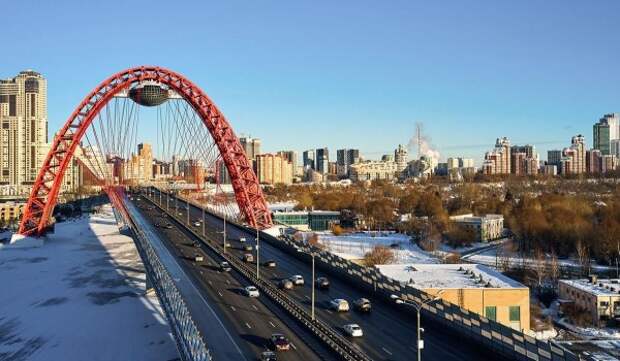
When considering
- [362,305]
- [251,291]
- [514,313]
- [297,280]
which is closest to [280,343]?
[362,305]

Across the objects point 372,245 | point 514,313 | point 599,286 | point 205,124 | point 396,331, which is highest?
point 205,124

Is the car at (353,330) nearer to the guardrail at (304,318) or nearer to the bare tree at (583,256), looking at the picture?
the guardrail at (304,318)

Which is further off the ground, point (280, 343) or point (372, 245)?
point (280, 343)

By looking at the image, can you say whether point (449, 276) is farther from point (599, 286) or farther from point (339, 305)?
point (339, 305)

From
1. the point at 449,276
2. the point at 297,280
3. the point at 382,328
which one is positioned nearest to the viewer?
the point at 382,328

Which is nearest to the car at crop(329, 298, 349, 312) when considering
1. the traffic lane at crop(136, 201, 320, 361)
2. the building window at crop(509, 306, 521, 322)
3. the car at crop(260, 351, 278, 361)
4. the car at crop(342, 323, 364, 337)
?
the traffic lane at crop(136, 201, 320, 361)

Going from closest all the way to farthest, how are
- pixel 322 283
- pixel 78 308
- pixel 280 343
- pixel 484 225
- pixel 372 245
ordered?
pixel 280 343 < pixel 322 283 < pixel 78 308 < pixel 372 245 < pixel 484 225
